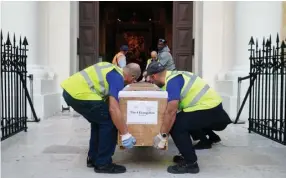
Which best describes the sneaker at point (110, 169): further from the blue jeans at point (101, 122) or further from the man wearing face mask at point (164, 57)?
the man wearing face mask at point (164, 57)

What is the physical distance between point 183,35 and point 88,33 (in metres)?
2.84

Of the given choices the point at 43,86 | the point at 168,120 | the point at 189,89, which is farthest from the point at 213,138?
the point at 43,86

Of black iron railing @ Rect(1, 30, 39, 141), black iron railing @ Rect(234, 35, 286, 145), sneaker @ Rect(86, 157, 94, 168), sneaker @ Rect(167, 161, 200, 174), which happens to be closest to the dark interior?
black iron railing @ Rect(1, 30, 39, 141)

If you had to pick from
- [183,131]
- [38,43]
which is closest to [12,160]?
[183,131]

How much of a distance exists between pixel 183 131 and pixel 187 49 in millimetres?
7748

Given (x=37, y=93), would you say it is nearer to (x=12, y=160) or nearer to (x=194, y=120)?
(x=12, y=160)

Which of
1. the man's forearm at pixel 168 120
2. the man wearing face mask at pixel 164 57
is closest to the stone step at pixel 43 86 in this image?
the man wearing face mask at pixel 164 57

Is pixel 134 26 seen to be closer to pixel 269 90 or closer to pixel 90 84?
pixel 269 90

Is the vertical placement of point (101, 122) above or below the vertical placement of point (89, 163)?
above

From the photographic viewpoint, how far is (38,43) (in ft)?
31.7

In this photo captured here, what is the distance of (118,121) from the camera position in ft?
13.9

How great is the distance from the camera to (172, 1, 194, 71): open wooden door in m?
12.0

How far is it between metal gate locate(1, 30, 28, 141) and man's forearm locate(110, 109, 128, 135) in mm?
2774

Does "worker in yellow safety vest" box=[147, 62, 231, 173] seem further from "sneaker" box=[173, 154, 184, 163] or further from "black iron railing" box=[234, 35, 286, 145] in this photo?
"black iron railing" box=[234, 35, 286, 145]
